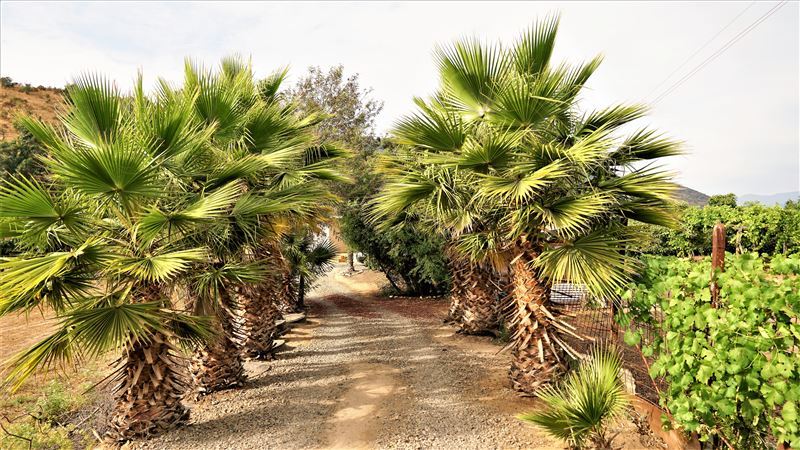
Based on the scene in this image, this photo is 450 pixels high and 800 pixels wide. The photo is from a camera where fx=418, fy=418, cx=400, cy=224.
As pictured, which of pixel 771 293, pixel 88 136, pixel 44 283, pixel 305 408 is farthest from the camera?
pixel 305 408

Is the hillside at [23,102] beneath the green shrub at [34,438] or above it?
above

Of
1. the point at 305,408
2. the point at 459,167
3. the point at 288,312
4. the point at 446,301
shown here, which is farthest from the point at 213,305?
the point at 446,301

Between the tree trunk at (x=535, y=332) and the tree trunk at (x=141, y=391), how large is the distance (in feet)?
14.3

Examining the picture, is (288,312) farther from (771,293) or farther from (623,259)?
(771,293)

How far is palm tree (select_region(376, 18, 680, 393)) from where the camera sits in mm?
4996

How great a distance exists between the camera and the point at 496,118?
18.3 feet

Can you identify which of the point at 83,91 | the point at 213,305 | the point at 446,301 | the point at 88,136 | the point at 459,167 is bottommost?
the point at 446,301

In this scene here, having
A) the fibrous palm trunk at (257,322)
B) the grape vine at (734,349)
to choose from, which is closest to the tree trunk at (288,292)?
the fibrous palm trunk at (257,322)

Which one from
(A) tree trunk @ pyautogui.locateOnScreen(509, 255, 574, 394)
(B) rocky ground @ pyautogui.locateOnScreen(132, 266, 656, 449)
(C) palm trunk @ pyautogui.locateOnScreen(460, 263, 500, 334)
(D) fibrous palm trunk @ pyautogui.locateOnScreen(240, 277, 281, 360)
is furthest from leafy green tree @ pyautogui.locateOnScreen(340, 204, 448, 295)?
(A) tree trunk @ pyautogui.locateOnScreen(509, 255, 574, 394)

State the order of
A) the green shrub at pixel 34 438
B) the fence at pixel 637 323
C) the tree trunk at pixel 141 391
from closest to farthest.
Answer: the fence at pixel 637 323 < the tree trunk at pixel 141 391 < the green shrub at pixel 34 438

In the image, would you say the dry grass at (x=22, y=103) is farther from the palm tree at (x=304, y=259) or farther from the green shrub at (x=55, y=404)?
the green shrub at (x=55, y=404)

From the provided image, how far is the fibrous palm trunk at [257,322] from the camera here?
810cm

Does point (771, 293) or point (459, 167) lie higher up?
point (459, 167)

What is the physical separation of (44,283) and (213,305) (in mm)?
2101
